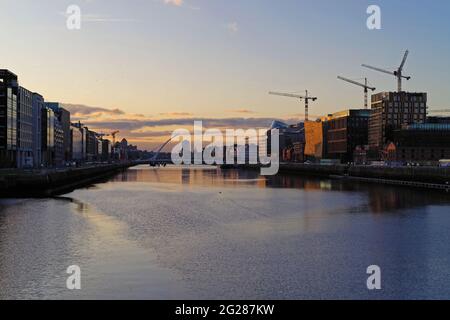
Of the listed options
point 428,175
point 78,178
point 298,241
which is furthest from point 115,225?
point 78,178

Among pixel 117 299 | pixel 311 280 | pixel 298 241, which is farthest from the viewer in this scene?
pixel 298 241

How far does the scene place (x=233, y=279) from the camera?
25562mm

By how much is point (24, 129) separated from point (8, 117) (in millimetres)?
23158

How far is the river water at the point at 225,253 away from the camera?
2384 centimetres

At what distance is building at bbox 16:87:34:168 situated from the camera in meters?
160

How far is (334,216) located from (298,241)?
16408 millimetres

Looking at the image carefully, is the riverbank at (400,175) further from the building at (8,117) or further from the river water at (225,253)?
the building at (8,117)

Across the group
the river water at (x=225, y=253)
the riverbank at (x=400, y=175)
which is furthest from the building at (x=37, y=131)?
the river water at (x=225, y=253)
